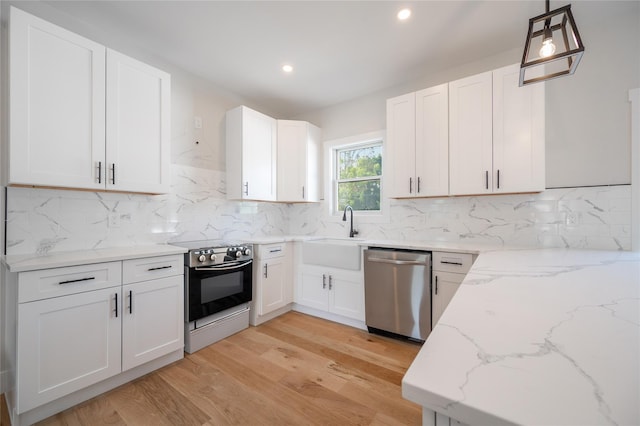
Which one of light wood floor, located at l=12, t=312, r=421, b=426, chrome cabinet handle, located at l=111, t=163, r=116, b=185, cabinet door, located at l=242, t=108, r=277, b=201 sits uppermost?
cabinet door, located at l=242, t=108, r=277, b=201

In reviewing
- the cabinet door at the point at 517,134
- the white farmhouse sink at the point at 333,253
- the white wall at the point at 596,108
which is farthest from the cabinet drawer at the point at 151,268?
the white wall at the point at 596,108

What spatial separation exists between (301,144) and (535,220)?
2738 millimetres

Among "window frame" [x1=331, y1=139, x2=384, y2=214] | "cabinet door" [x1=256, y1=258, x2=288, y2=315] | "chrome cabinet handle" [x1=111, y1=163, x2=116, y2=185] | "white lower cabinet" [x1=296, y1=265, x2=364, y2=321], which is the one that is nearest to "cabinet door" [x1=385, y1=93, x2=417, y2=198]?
"window frame" [x1=331, y1=139, x2=384, y2=214]

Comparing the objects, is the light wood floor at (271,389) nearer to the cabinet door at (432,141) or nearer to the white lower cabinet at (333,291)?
the white lower cabinet at (333,291)

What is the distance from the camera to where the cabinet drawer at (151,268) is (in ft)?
6.32

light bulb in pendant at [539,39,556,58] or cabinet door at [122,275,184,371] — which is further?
cabinet door at [122,275,184,371]

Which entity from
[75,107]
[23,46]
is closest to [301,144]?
[75,107]

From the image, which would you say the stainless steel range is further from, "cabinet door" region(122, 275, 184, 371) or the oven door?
"cabinet door" region(122, 275, 184, 371)

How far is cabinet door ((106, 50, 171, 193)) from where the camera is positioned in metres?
2.05

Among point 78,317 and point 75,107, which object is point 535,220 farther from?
point 75,107

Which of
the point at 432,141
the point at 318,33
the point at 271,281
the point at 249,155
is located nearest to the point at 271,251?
the point at 271,281

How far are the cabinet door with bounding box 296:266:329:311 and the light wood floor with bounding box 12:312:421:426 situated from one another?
51 cm

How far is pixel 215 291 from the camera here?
2.54 m

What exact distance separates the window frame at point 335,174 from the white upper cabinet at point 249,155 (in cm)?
83
